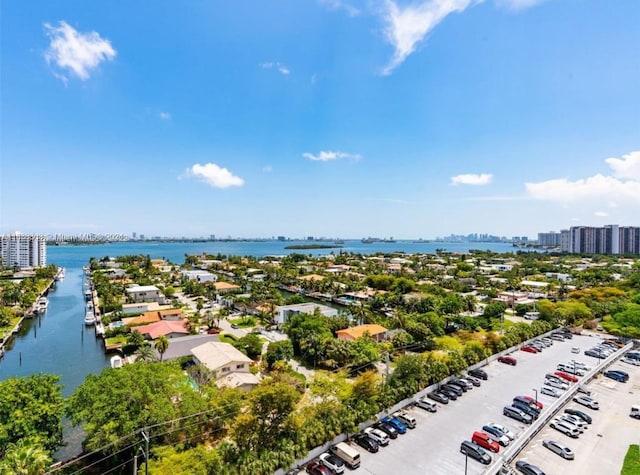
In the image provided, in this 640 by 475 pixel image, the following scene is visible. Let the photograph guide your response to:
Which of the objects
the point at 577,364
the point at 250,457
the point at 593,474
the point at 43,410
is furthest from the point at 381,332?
the point at 43,410

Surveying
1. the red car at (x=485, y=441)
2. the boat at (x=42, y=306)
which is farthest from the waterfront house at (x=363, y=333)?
the boat at (x=42, y=306)

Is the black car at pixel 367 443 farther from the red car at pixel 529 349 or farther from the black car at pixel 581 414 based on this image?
the red car at pixel 529 349

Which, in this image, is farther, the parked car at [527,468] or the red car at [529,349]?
the red car at [529,349]

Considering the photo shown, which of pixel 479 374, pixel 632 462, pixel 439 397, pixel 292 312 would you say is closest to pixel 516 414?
pixel 439 397

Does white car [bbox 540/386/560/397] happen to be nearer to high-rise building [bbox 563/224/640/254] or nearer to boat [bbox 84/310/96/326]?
boat [bbox 84/310/96/326]

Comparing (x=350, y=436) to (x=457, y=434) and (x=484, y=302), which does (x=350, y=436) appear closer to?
(x=457, y=434)
